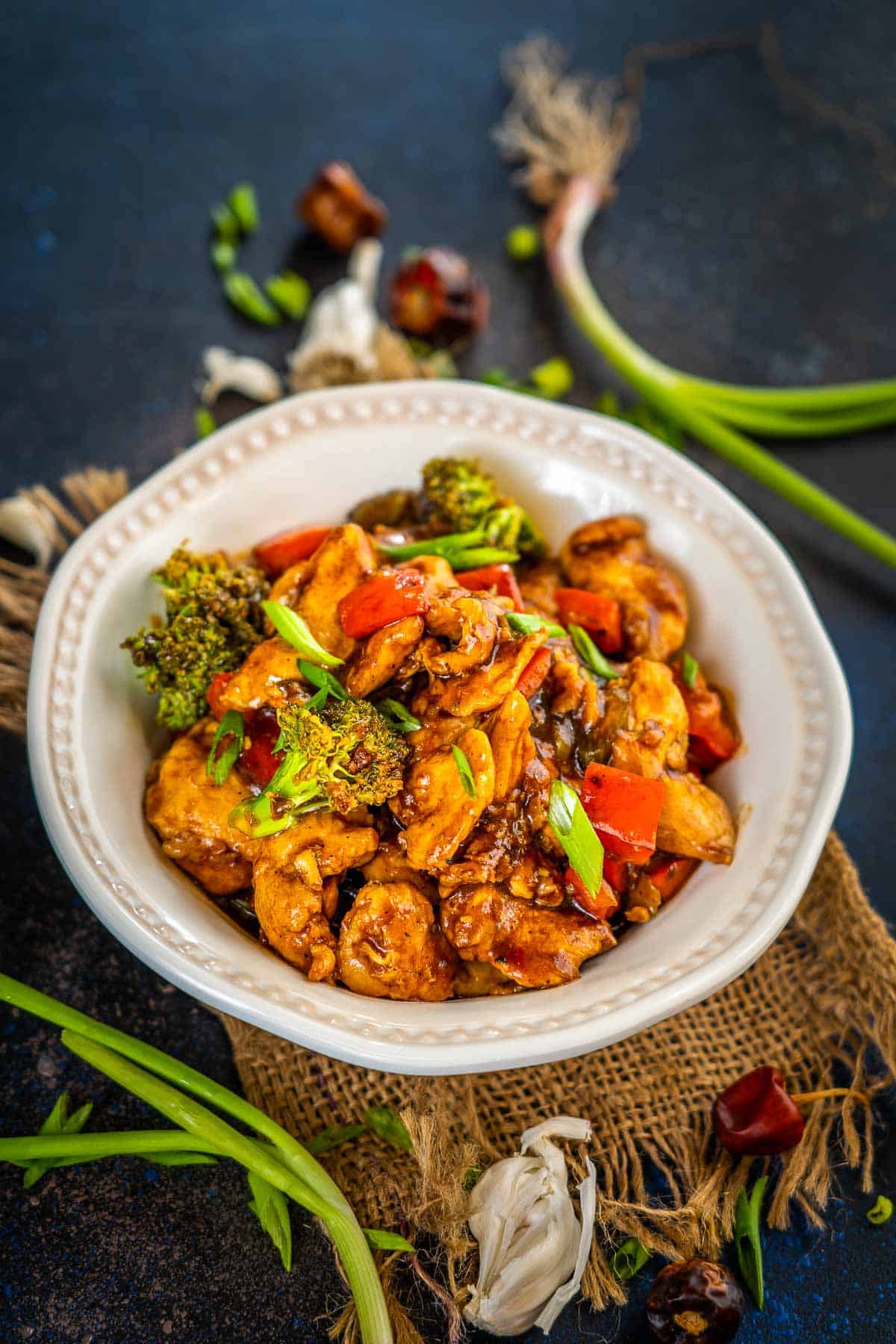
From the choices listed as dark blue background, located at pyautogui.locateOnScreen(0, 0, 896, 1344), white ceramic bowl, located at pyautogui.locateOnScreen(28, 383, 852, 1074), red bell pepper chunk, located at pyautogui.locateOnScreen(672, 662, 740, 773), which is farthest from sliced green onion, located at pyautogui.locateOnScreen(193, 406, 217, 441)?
red bell pepper chunk, located at pyautogui.locateOnScreen(672, 662, 740, 773)

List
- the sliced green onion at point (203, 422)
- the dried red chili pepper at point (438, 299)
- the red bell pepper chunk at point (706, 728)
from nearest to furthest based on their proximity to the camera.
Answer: the red bell pepper chunk at point (706, 728) < the sliced green onion at point (203, 422) < the dried red chili pepper at point (438, 299)

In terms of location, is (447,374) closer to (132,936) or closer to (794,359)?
(794,359)

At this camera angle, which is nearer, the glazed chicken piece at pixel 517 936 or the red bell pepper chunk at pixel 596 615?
the glazed chicken piece at pixel 517 936

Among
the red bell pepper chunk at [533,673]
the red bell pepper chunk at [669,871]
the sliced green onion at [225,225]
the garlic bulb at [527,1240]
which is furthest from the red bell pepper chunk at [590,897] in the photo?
the sliced green onion at [225,225]

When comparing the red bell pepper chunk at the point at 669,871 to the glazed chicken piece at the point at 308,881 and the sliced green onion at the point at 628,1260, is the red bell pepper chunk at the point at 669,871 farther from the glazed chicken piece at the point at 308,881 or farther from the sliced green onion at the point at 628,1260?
the sliced green onion at the point at 628,1260

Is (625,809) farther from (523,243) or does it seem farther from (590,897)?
(523,243)

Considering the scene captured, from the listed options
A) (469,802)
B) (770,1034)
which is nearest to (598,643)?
(469,802)

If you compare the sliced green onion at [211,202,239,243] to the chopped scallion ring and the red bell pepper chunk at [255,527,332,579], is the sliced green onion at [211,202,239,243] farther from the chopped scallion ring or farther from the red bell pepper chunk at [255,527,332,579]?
the chopped scallion ring
